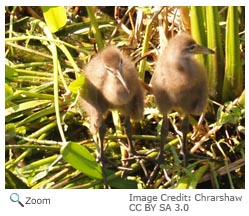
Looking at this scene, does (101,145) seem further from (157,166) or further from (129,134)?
(157,166)

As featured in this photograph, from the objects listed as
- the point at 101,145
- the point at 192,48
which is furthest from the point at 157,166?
the point at 192,48

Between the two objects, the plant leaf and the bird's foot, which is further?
the bird's foot

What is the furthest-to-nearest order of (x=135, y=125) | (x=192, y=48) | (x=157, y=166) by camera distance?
(x=135, y=125)
(x=157, y=166)
(x=192, y=48)

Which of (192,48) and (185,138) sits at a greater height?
(192,48)

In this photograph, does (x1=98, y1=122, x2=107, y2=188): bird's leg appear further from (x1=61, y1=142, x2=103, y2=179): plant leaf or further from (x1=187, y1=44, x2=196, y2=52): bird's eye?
(x1=187, y1=44, x2=196, y2=52): bird's eye

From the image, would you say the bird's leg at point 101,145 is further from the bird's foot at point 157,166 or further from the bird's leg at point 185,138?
the bird's leg at point 185,138

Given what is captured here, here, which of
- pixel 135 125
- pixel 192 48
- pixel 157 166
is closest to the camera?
pixel 192 48
